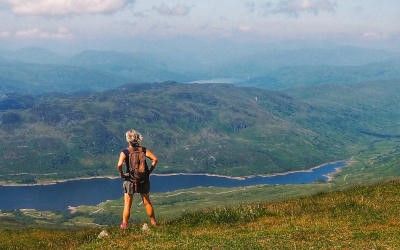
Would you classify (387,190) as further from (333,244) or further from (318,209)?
(333,244)

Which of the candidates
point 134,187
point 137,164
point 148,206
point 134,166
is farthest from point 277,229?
point 134,166

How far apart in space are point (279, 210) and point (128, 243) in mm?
12476

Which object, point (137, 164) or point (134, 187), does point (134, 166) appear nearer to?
point (137, 164)

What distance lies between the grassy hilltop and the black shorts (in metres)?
2.31

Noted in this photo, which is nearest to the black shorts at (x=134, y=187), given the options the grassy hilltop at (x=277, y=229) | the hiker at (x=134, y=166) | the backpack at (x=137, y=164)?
the hiker at (x=134, y=166)

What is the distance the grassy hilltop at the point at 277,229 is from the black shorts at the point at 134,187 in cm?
231

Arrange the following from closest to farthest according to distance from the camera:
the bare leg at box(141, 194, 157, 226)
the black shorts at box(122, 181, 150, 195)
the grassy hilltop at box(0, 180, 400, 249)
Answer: the grassy hilltop at box(0, 180, 400, 249) < the black shorts at box(122, 181, 150, 195) < the bare leg at box(141, 194, 157, 226)

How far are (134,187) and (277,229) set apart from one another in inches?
338

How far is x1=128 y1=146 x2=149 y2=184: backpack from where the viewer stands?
97.1 ft

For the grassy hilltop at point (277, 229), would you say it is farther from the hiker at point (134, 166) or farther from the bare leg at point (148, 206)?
the hiker at point (134, 166)

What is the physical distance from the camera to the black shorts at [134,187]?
29.9 metres

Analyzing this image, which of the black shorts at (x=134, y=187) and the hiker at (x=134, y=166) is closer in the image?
the hiker at (x=134, y=166)

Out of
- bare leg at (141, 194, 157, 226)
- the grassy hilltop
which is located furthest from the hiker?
the grassy hilltop

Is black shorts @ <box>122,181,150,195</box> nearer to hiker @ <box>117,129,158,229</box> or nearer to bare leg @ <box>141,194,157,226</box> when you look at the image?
hiker @ <box>117,129,158,229</box>
